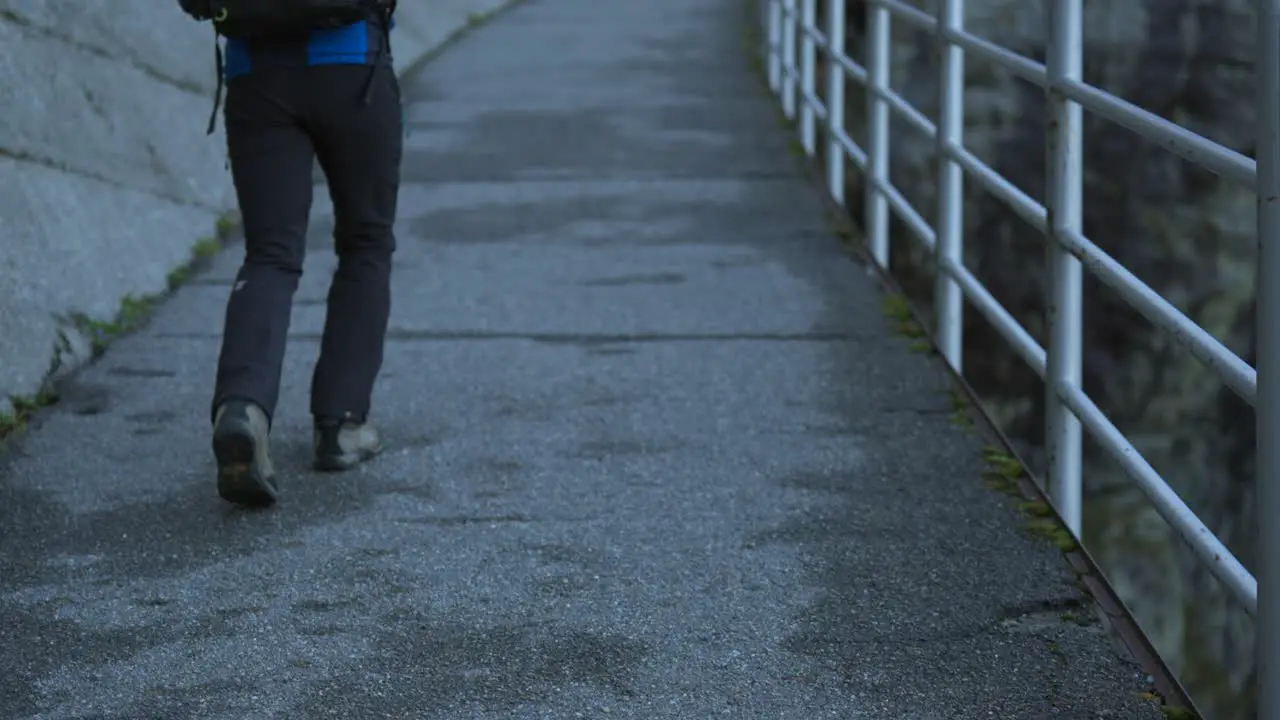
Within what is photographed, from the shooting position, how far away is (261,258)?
4.86 metres

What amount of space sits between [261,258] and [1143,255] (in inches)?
467

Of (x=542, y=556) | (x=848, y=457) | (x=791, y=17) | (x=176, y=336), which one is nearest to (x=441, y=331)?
(x=176, y=336)

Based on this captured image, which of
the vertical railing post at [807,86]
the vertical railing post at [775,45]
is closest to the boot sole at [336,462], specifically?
the vertical railing post at [807,86]

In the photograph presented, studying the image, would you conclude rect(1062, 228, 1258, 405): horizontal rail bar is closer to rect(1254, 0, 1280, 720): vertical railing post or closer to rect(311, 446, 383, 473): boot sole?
rect(1254, 0, 1280, 720): vertical railing post

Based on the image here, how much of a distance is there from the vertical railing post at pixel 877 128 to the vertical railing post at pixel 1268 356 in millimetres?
4682

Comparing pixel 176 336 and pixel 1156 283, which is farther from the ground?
pixel 176 336

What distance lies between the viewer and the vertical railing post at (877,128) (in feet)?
25.3

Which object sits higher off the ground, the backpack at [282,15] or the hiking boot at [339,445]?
the backpack at [282,15]

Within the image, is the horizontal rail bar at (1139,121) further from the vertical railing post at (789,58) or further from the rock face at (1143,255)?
the rock face at (1143,255)

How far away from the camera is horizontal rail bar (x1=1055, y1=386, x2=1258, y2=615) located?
10.7 ft

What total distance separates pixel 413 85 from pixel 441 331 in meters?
5.76

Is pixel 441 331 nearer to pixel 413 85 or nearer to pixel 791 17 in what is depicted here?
pixel 791 17

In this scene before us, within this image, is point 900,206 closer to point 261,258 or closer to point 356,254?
point 356,254

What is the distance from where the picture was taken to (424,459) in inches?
210
